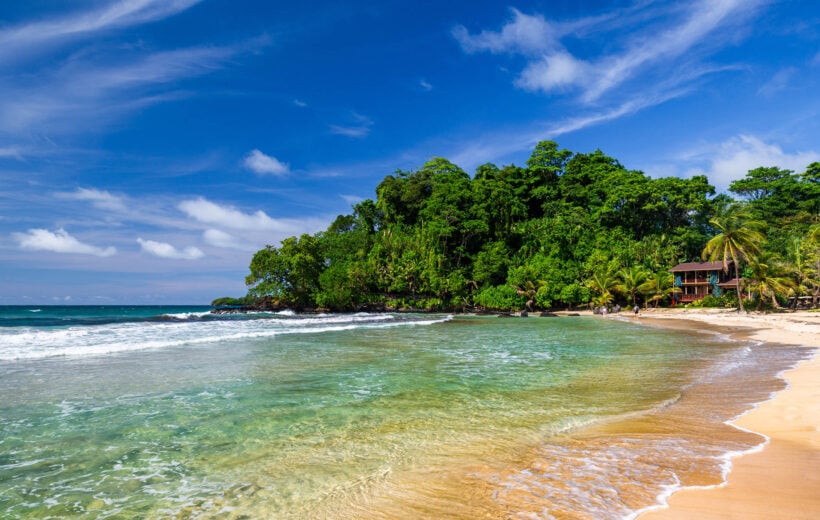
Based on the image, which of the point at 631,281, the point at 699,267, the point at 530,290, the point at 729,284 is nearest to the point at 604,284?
the point at 631,281

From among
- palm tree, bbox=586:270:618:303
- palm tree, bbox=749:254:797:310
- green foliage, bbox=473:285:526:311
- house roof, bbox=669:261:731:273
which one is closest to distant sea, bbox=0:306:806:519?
palm tree, bbox=749:254:797:310

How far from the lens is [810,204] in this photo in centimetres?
5972

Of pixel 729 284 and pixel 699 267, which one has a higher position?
pixel 699 267

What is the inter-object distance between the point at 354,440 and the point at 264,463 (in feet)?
3.88

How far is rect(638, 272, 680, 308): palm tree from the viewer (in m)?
47.1

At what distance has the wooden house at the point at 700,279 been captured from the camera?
1855 inches

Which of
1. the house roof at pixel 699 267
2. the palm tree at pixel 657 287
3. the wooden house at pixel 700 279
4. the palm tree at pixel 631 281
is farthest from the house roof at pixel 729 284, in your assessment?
the palm tree at pixel 631 281

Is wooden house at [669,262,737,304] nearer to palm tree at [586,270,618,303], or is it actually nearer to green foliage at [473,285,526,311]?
palm tree at [586,270,618,303]

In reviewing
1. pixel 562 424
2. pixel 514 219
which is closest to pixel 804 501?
pixel 562 424

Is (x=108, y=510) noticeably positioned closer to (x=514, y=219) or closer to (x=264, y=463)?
(x=264, y=463)

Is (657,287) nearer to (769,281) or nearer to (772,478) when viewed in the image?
(769,281)

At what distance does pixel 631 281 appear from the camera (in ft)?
156

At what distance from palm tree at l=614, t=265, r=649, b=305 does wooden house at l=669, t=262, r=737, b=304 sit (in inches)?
181

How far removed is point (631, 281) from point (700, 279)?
856 centimetres
